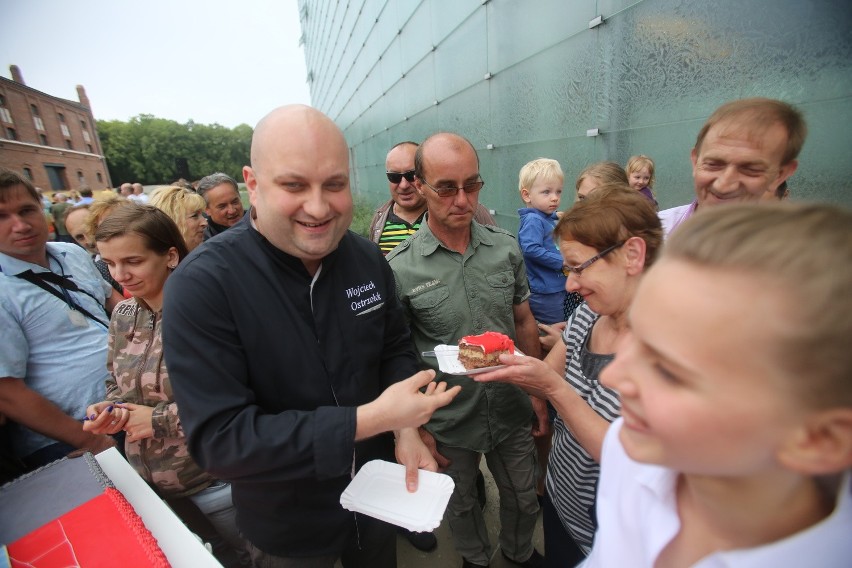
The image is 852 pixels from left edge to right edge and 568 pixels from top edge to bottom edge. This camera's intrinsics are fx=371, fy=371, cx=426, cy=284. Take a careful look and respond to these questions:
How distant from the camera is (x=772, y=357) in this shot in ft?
1.75

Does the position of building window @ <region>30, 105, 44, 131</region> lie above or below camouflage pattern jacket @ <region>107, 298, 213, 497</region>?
above

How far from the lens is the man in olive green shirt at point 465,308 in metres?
2.21

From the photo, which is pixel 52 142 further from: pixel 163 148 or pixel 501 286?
pixel 501 286

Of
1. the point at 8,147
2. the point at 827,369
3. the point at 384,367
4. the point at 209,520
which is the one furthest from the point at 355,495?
the point at 8,147

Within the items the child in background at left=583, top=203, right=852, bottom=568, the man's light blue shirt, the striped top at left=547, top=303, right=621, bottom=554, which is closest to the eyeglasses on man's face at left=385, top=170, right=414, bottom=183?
the striped top at left=547, top=303, right=621, bottom=554

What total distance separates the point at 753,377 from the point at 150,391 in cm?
237

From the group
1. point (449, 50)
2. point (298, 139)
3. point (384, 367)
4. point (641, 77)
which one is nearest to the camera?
point (298, 139)

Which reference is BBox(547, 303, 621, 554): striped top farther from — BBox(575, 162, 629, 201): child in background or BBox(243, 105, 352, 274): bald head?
BBox(575, 162, 629, 201): child in background

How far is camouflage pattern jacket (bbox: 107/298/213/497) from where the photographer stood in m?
1.91

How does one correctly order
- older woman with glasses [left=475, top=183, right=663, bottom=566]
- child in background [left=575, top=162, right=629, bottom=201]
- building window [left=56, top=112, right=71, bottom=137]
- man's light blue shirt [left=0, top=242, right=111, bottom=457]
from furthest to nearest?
1. building window [left=56, top=112, right=71, bottom=137]
2. child in background [left=575, top=162, right=629, bottom=201]
3. man's light blue shirt [left=0, top=242, right=111, bottom=457]
4. older woman with glasses [left=475, top=183, right=663, bottom=566]

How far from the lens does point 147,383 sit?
191cm

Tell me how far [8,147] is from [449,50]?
35909mm

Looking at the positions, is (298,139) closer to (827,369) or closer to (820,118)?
(827,369)

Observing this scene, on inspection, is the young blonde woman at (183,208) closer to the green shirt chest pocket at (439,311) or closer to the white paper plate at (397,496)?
the green shirt chest pocket at (439,311)
